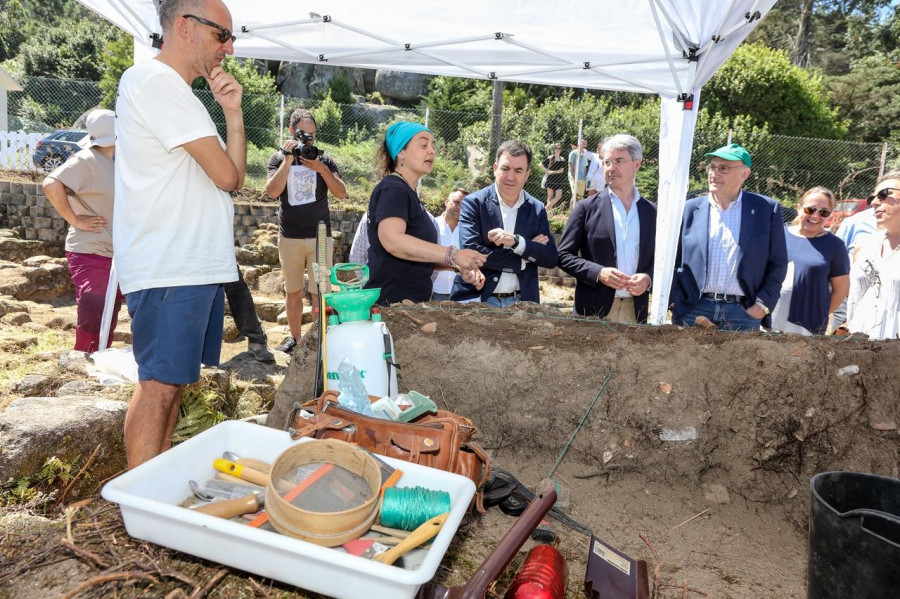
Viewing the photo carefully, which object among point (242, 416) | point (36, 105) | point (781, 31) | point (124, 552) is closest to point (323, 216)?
point (242, 416)

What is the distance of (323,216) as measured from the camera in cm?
575

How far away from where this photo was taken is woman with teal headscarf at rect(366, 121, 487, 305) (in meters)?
2.93

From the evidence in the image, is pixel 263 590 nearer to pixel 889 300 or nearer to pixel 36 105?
pixel 889 300

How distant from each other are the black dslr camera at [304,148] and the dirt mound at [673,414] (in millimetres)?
2039

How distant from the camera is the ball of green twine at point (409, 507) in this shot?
63.3 inches

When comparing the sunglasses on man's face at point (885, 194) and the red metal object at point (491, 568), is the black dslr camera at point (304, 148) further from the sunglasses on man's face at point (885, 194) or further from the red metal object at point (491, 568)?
the sunglasses on man's face at point (885, 194)

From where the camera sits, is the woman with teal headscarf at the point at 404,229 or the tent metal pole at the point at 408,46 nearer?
the woman with teal headscarf at the point at 404,229

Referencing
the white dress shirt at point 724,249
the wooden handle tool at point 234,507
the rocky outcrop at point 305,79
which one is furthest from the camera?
the rocky outcrop at point 305,79

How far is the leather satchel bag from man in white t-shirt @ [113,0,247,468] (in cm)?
59

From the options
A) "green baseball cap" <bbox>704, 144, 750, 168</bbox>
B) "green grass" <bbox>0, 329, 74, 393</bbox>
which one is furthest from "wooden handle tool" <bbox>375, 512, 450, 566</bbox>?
"green baseball cap" <bbox>704, 144, 750, 168</bbox>

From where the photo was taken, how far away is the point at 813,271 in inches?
168

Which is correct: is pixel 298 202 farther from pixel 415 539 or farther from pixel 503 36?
pixel 415 539

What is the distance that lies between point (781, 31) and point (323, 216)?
1214 inches

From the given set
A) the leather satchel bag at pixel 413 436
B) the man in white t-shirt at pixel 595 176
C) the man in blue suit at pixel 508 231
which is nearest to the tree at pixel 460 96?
the man in white t-shirt at pixel 595 176
